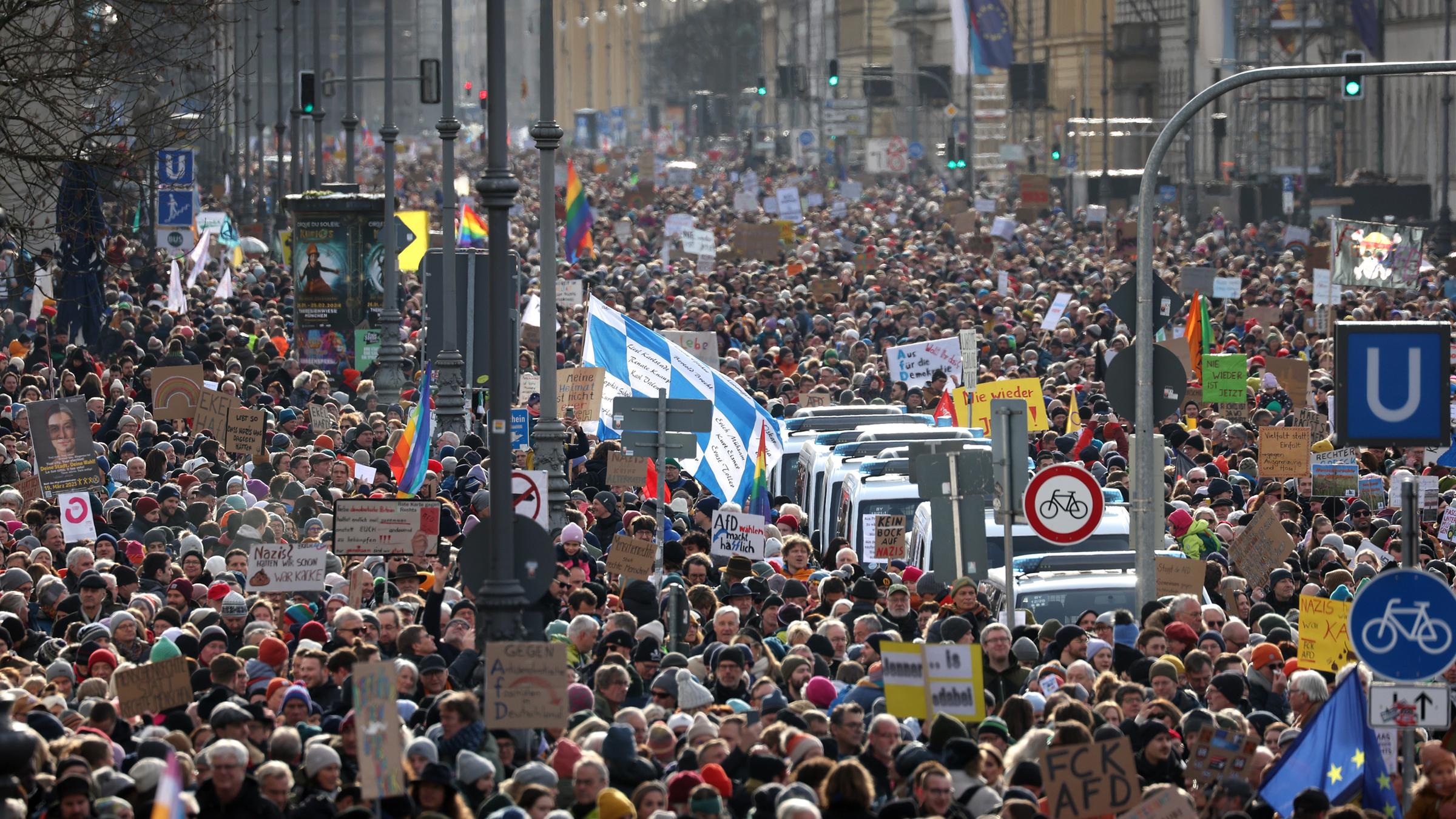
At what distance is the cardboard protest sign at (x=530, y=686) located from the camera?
9898 mm

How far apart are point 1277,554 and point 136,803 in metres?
8.18

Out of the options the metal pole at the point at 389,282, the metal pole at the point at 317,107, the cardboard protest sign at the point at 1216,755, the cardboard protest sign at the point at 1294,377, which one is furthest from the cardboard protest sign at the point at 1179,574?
the metal pole at the point at 317,107

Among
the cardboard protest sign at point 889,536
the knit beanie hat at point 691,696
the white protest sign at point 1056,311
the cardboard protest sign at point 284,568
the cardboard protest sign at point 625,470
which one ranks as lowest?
the knit beanie hat at point 691,696

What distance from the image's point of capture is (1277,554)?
582 inches

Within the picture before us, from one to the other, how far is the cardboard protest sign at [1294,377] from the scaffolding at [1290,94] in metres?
34.2

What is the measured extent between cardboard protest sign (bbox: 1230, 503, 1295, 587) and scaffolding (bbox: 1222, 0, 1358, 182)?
43231mm

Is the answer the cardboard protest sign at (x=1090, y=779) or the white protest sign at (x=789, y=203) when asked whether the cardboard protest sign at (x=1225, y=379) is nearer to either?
the cardboard protest sign at (x=1090, y=779)

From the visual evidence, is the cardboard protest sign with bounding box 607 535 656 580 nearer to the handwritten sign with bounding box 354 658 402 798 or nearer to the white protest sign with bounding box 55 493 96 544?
the white protest sign with bounding box 55 493 96 544

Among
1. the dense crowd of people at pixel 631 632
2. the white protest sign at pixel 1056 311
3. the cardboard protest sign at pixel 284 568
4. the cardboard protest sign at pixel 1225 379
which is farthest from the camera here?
the white protest sign at pixel 1056 311

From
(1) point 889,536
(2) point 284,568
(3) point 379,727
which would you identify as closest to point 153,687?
(3) point 379,727

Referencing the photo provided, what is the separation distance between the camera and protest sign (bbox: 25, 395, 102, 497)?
16359mm

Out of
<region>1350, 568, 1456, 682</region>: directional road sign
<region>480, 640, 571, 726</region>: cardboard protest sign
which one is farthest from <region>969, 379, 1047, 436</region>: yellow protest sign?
<region>1350, 568, 1456, 682</region>: directional road sign

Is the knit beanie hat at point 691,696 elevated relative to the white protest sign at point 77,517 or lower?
lower

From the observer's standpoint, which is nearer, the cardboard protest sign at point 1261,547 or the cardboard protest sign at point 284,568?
the cardboard protest sign at point 284,568
